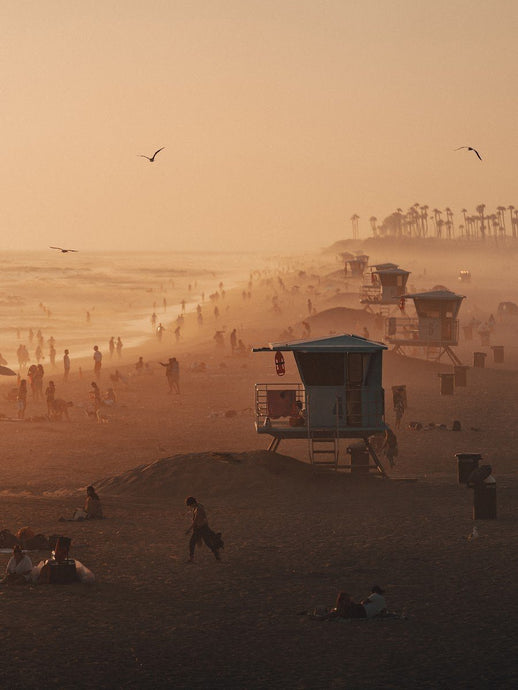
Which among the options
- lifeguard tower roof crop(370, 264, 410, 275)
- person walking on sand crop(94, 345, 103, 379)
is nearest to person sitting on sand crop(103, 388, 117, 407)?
person walking on sand crop(94, 345, 103, 379)

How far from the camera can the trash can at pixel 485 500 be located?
20797mm

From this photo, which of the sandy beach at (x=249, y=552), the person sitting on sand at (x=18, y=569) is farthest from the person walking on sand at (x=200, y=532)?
the person sitting on sand at (x=18, y=569)

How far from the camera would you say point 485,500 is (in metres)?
21.0

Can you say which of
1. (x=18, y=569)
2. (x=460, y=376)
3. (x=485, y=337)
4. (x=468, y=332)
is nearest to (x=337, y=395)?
(x=18, y=569)

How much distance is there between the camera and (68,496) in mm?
24766

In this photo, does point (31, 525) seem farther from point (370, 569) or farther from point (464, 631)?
point (464, 631)

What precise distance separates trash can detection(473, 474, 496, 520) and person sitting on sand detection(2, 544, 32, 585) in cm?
929

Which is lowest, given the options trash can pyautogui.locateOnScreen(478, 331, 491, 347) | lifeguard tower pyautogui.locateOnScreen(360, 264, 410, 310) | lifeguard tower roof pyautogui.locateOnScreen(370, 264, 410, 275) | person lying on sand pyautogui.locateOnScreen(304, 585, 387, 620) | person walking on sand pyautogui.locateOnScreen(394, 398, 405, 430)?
person lying on sand pyautogui.locateOnScreen(304, 585, 387, 620)

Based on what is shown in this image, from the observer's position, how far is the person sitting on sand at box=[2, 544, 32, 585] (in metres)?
16.3

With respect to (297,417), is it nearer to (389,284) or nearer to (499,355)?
(499,355)

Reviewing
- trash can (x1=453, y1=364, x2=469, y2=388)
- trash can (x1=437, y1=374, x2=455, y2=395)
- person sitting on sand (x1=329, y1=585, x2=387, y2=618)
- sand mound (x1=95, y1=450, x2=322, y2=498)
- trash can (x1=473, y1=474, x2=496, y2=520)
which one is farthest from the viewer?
trash can (x1=453, y1=364, x2=469, y2=388)

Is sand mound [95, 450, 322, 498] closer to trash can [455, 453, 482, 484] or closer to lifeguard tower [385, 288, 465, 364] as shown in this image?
trash can [455, 453, 482, 484]

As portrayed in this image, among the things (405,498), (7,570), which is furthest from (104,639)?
(405,498)

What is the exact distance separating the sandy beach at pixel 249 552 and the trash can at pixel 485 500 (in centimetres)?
34
